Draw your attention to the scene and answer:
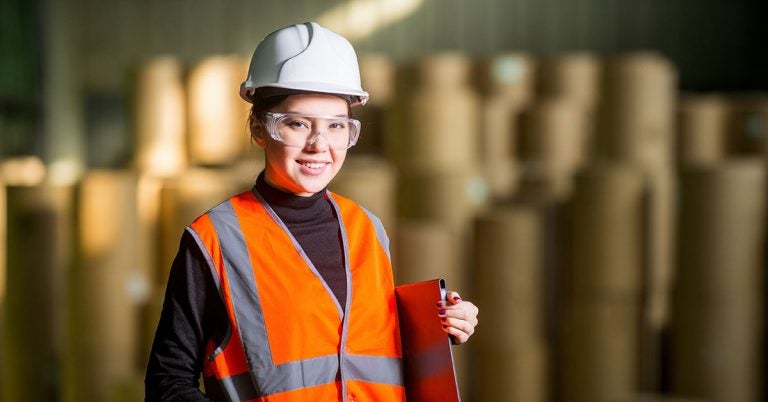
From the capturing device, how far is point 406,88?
249 centimetres

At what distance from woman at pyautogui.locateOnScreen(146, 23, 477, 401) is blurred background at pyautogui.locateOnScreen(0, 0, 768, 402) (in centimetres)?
120

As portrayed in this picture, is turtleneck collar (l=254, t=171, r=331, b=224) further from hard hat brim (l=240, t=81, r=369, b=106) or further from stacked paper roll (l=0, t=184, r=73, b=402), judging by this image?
stacked paper roll (l=0, t=184, r=73, b=402)

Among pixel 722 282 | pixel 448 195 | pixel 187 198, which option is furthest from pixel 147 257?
pixel 722 282

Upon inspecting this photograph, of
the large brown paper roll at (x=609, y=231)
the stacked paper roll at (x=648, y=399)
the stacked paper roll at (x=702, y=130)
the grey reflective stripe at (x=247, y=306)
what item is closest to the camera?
the grey reflective stripe at (x=247, y=306)

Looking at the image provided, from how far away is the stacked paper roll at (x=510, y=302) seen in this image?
6.31ft

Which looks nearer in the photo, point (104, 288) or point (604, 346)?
point (604, 346)

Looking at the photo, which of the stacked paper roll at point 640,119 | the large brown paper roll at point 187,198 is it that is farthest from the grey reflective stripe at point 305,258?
the stacked paper roll at point 640,119

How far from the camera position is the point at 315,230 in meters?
0.72

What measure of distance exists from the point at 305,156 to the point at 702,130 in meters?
1.89

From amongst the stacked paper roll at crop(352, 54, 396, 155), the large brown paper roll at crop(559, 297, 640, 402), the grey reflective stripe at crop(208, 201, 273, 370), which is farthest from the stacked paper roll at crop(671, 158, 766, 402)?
the grey reflective stripe at crop(208, 201, 273, 370)

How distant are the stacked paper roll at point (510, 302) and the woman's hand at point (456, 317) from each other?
120 centimetres

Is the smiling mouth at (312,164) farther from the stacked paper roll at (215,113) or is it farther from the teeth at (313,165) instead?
the stacked paper roll at (215,113)

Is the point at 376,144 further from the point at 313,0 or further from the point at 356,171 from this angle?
the point at 313,0

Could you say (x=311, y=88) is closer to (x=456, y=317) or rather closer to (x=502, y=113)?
(x=456, y=317)
